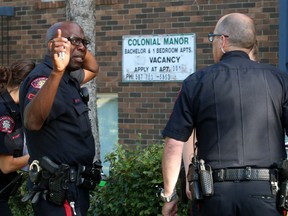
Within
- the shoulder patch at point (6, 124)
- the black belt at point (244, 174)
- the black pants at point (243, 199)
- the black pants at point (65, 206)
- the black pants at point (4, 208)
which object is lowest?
the black pants at point (4, 208)

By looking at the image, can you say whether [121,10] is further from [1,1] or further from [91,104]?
[91,104]

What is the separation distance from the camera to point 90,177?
4.63 m

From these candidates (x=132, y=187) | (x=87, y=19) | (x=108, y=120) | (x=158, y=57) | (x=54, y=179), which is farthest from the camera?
(x=108, y=120)

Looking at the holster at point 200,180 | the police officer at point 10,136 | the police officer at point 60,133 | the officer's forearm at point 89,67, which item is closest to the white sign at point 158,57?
the officer's forearm at point 89,67

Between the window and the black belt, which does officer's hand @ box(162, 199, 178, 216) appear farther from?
the window

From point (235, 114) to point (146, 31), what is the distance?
5876 mm

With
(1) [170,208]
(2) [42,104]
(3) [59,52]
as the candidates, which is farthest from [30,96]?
(1) [170,208]

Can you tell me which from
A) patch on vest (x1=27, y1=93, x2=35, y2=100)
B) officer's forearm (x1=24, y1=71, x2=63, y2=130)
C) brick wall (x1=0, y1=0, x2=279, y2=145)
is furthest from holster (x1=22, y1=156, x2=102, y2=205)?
brick wall (x1=0, y1=0, x2=279, y2=145)

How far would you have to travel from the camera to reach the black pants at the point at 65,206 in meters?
4.47

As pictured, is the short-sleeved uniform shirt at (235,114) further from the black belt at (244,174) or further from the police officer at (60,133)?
the police officer at (60,133)

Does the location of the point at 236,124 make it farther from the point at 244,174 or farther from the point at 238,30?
the point at 238,30

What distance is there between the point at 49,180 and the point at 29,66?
123cm

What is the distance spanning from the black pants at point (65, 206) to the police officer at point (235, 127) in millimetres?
636

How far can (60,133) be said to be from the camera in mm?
4492
